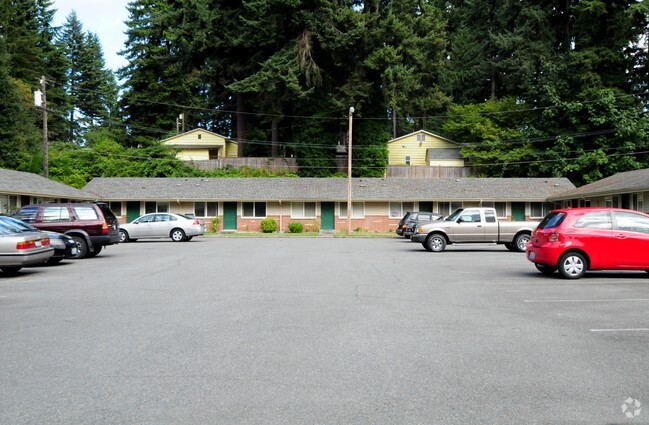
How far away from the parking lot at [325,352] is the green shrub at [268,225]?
31.3 m

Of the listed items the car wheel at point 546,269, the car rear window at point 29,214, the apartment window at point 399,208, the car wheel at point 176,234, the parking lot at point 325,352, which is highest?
the apartment window at point 399,208

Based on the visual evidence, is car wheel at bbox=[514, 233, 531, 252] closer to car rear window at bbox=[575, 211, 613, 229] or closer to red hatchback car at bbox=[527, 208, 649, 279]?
red hatchback car at bbox=[527, 208, 649, 279]

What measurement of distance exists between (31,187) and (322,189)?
69.5 ft

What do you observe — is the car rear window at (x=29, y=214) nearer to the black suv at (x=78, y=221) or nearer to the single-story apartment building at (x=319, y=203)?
the black suv at (x=78, y=221)

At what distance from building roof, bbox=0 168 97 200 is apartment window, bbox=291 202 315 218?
583 inches

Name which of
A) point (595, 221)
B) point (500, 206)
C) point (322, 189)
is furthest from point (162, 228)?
point (500, 206)

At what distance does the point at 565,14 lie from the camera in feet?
195

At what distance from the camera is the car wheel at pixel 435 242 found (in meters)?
24.7

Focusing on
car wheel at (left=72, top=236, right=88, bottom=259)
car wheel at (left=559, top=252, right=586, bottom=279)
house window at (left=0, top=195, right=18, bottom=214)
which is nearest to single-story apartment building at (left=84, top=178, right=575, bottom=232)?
house window at (left=0, top=195, right=18, bottom=214)

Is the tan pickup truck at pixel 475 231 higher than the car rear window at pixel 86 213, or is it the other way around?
the car rear window at pixel 86 213

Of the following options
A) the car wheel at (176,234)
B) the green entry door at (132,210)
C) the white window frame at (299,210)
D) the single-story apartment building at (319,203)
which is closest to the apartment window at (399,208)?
the single-story apartment building at (319,203)

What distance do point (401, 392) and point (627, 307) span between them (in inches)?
245

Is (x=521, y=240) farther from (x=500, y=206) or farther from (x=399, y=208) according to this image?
(x=500, y=206)

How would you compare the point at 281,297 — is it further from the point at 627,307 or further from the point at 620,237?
the point at 620,237
